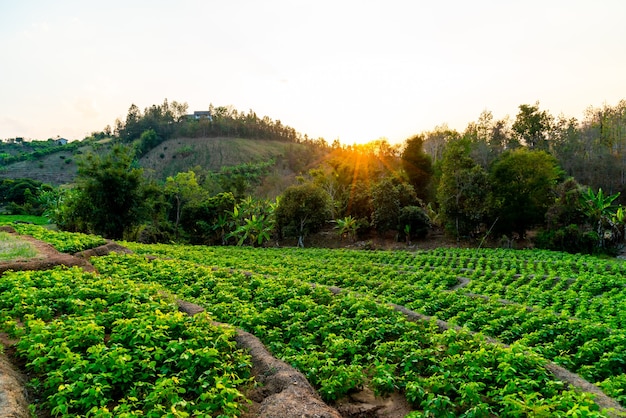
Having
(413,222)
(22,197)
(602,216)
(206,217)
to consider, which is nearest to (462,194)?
(413,222)

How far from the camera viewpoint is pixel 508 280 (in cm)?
1794

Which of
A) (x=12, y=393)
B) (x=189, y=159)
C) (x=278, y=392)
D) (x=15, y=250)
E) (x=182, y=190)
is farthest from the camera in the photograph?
(x=189, y=159)

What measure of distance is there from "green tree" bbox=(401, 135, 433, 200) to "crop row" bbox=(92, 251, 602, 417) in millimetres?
40162

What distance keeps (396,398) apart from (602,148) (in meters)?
57.5

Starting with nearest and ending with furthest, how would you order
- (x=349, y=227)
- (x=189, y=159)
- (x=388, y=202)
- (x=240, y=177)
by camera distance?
(x=388, y=202), (x=349, y=227), (x=240, y=177), (x=189, y=159)

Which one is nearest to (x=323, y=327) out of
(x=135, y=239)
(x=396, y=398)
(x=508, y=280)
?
(x=396, y=398)

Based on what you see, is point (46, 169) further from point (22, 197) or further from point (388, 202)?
point (388, 202)

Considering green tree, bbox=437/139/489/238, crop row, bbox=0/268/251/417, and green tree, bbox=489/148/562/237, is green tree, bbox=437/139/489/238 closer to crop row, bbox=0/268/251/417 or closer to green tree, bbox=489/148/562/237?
green tree, bbox=489/148/562/237

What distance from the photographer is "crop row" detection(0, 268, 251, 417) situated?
563 cm

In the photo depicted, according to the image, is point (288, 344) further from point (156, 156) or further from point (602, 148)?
point (156, 156)

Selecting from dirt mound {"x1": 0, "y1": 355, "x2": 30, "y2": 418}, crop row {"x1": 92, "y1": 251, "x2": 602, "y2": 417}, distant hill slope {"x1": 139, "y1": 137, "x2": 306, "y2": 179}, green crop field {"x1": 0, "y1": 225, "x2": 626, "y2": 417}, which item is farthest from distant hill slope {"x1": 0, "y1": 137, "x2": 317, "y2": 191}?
dirt mound {"x1": 0, "y1": 355, "x2": 30, "y2": 418}

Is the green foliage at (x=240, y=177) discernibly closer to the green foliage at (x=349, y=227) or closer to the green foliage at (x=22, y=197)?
the green foliage at (x=349, y=227)

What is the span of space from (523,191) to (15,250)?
3517 cm

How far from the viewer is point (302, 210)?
132 feet
